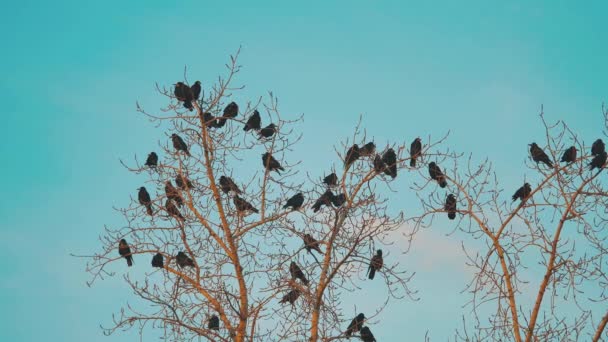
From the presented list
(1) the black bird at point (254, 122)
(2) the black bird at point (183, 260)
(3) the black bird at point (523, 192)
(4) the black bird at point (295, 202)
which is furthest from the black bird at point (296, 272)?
(3) the black bird at point (523, 192)

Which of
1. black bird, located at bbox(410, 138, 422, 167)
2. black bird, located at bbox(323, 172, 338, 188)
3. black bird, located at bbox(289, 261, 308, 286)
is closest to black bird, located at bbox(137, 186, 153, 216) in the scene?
black bird, located at bbox(289, 261, 308, 286)

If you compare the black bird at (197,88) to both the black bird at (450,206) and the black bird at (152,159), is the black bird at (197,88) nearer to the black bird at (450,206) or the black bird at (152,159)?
the black bird at (152,159)

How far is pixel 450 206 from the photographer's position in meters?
10.4

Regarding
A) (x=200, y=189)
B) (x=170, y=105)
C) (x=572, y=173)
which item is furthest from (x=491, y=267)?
(x=170, y=105)

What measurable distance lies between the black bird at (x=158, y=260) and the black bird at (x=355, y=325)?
9.11ft

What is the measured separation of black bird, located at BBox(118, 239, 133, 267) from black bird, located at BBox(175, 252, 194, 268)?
0.66 meters

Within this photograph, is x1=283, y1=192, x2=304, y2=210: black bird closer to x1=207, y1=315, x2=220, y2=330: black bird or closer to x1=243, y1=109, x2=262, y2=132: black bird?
x1=243, y1=109, x2=262, y2=132: black bird

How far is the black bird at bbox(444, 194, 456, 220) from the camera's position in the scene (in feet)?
33.7

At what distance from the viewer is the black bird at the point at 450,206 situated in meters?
10.3

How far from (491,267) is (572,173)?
1587 millimetres

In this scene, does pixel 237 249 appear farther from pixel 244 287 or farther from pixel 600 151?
pixel 600 151

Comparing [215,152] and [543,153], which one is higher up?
[215,152]

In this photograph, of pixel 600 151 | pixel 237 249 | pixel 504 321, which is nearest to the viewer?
pixel 504 321

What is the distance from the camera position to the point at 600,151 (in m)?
10.4
